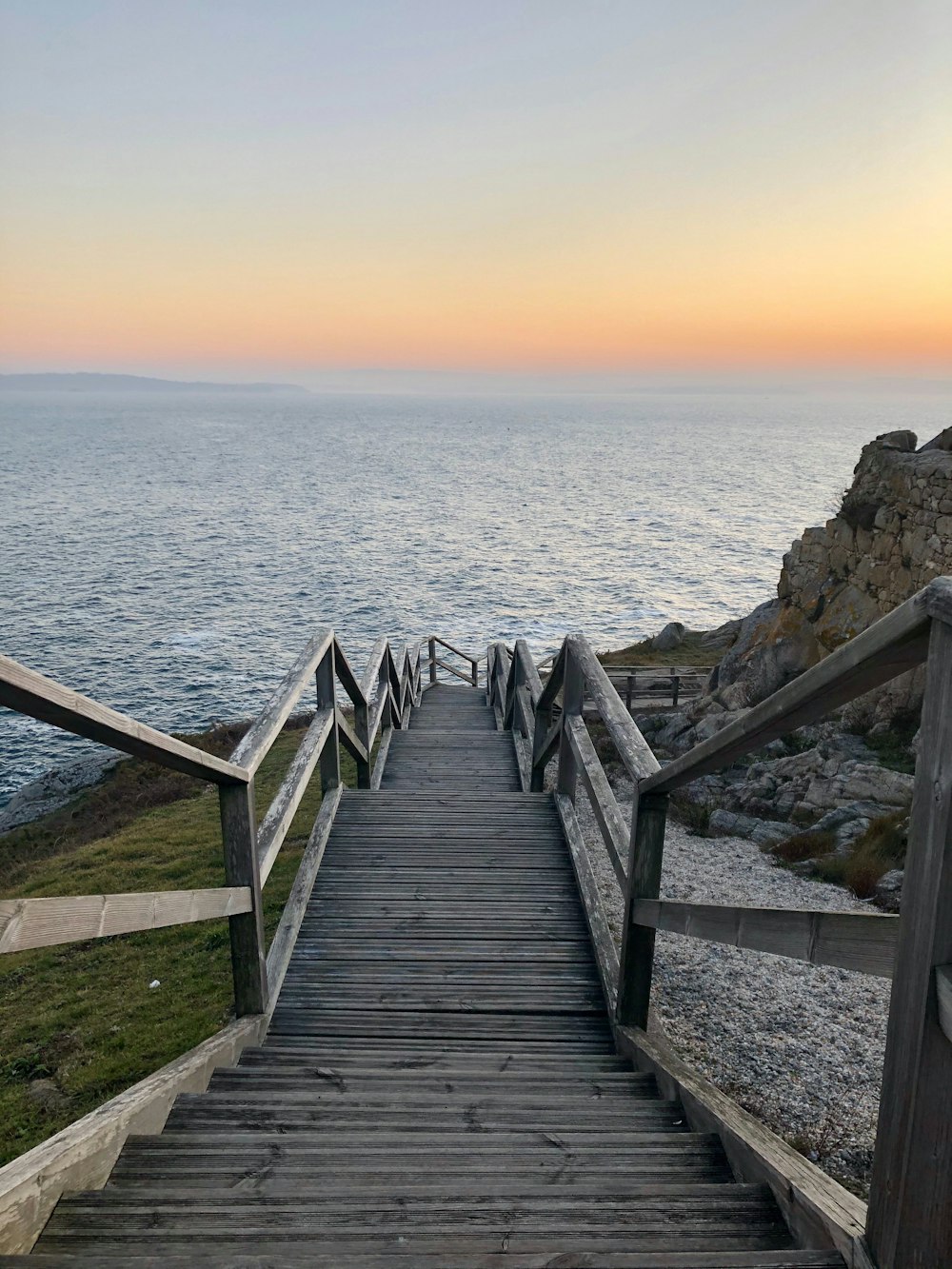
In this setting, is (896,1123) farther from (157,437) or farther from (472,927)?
(157,437)

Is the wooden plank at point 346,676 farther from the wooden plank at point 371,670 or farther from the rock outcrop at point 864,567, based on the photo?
the rock outcrop at point 864,567

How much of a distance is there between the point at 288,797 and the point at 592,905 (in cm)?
177

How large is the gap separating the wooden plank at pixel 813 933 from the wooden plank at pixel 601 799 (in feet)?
3.70

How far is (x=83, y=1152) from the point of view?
211 cm

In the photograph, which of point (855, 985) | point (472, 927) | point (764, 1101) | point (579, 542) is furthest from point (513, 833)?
point (579, 542)

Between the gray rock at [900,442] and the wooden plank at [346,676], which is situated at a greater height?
the gray rock at [900,442]

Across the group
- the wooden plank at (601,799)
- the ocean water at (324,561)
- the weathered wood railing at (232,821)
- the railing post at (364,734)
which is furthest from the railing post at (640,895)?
the ocean water at (324,561)

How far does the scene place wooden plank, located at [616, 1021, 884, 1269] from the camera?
173cm

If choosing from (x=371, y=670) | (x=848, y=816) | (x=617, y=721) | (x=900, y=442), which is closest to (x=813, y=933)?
(x=617, y=721)

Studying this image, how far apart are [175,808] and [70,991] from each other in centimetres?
849

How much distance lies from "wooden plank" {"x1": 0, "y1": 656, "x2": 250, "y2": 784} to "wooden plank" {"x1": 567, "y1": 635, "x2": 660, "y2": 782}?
164cm

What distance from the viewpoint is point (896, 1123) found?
154 cm

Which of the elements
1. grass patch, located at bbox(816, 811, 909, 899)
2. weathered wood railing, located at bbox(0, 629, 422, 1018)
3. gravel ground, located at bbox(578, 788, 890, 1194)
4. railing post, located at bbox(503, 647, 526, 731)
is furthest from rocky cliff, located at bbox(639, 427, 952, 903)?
weathered wood railing, located at bbox(0, 629, 422, 1018)

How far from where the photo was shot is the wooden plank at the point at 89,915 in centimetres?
172
